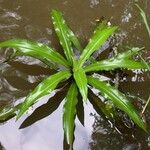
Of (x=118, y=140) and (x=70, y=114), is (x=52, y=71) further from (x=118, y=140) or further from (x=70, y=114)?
(x=118, y=140)

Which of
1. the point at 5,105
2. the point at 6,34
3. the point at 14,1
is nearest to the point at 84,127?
the point at 5,105

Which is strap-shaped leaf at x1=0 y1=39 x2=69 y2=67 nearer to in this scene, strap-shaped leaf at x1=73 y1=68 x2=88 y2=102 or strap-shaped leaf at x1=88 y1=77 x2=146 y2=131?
strap-shaped leaf at x1=73 y1=68 x2=88 y2=102

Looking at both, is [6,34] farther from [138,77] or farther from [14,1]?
[138,77]

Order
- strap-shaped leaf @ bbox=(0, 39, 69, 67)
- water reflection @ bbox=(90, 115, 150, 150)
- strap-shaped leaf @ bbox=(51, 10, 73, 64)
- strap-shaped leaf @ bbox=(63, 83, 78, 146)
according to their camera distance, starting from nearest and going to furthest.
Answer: strap-shaped leaf @ bbox=(63, 83, 78, 146) < water reflection @ bbox=(90, 115, 150, 150) < strap-shaped leaf @ bbox=(0, 39, 69, 67) < strap-shaped leaf @ bbox=(51, 10, 73, 64)

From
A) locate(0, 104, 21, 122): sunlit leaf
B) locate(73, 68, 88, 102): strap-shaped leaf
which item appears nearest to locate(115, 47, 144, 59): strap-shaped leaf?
locate(73, 68, 88, 102): strap-shaped leaf

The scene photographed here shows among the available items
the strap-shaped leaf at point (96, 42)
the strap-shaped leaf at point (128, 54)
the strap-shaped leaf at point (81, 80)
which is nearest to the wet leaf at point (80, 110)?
the strap-shaped leaf at point (81, 80)

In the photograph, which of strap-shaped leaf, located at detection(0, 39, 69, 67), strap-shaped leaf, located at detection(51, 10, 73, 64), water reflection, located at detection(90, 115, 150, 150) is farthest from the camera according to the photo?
strap-shaped leaf, located at detection(51, 10, 73, 64)
